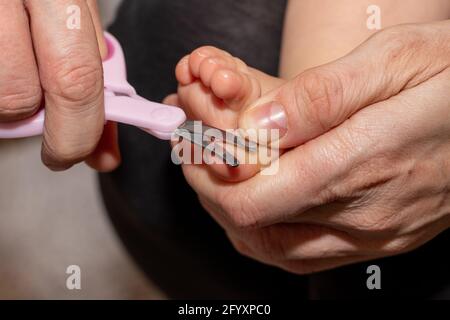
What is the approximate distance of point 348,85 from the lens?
523mm

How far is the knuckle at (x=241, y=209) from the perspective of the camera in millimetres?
561

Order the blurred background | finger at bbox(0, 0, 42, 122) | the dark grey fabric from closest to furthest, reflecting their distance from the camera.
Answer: finger at bbox(0, 0, 42, 122), the dark grey fabric, the blurred background

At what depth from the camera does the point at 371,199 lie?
574 millimetres

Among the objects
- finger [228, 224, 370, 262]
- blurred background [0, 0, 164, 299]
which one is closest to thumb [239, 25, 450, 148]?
finger [228, 224, 370, 262]

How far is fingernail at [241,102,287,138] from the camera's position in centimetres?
54

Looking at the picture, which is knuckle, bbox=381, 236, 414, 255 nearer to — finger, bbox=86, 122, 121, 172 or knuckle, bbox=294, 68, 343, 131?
knuckle, bbox=294, 68, 343, 131

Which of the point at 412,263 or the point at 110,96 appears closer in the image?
the point at 110,96

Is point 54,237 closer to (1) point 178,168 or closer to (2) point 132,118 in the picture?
(1) point 178,168

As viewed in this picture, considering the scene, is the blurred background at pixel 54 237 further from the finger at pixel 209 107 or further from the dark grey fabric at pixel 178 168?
the finger at pixel 209 107

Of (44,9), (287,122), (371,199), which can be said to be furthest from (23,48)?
(371,199)

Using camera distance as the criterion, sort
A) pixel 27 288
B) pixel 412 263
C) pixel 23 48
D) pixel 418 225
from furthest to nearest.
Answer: pixel 27 288 < pixel 412 263 < pixel 418 225 < pixel 23 48

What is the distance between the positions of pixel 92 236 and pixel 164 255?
333 mm
